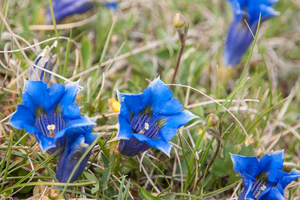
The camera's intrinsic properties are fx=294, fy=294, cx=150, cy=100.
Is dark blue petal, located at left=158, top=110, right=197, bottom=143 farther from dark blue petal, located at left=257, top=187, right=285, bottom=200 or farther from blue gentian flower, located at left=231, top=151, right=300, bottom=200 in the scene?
dark blue petal, located at left=257, top=187, right=285, bottom=200

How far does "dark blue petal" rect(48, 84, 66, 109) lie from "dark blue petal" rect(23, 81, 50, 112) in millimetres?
18

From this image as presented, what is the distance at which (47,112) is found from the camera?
4.57 ft

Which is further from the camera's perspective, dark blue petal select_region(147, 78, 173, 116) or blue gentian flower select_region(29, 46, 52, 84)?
blue gentian flower select_region(29, 46, 52, 84)

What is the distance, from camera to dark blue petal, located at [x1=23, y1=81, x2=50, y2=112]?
1282 mm

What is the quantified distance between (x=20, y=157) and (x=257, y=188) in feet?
4.30

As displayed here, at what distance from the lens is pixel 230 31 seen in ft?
8.55

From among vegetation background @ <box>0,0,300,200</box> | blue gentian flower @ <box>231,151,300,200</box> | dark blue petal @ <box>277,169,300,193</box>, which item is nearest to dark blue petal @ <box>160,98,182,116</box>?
vegetation background @ <box>0,0,300,200</box>

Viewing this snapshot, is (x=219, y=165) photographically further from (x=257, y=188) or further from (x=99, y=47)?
(x=99, y=47)

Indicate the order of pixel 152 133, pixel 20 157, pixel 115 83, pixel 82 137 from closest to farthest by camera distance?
pixel 82 137
pixel 152 133
pixel 20 157
pixel 115 83

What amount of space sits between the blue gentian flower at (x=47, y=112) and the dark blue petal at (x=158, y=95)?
1.17ft

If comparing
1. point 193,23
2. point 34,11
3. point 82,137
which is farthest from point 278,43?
point 82,137

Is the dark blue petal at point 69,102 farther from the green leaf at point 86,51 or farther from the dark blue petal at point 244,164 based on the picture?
the green leaf at point 86,51

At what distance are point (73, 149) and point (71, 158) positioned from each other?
0.06 metres

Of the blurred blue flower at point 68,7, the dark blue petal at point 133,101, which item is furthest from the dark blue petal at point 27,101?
the blurred blue flower at point 68,7
